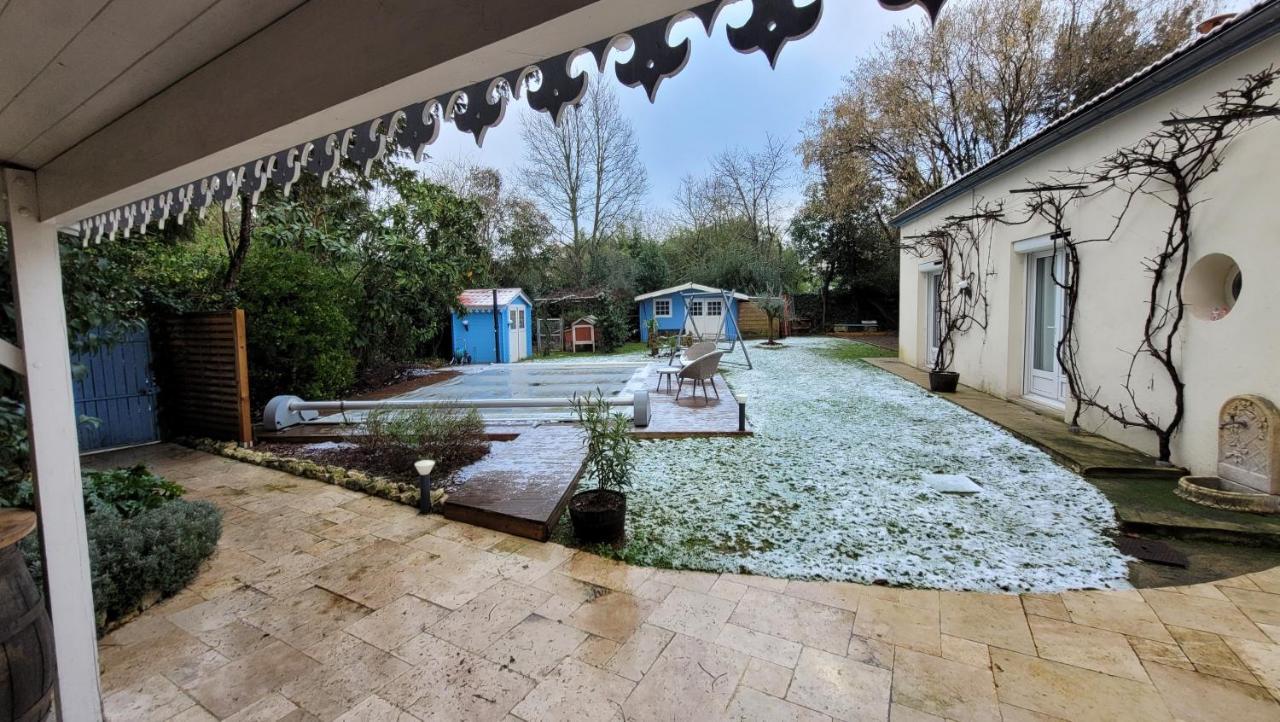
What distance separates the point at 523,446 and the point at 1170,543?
187 inches

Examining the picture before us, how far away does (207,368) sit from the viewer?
225 inches

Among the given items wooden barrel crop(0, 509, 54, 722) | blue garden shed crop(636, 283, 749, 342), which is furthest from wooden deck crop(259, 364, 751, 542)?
blue garden shed crop(636, 283, 749, 342)

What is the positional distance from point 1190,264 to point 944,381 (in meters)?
3.82

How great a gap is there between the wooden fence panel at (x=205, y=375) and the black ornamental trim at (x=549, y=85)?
4.87 m

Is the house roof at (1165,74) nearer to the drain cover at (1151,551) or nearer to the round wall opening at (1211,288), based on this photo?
the round wall opening at (1211,288)

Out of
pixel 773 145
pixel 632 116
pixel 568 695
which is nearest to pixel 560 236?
pixel 632 116

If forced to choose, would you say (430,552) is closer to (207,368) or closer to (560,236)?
(207,368)

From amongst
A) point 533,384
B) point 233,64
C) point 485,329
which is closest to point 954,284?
point 533,384

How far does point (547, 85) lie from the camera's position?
3.83ft

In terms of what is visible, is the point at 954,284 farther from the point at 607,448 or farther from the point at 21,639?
the point at 21,639

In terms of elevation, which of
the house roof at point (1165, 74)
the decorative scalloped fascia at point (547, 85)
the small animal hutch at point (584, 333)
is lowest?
the small animal hutch at point (584, 333)

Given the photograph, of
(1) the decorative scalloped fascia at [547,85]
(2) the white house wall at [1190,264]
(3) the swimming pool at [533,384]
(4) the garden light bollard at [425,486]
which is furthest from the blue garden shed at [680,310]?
(1) the decorative scalloped fascia at [547,85]

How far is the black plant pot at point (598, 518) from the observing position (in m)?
3.04

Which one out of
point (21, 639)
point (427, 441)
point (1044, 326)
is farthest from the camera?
point (1044, 326)
